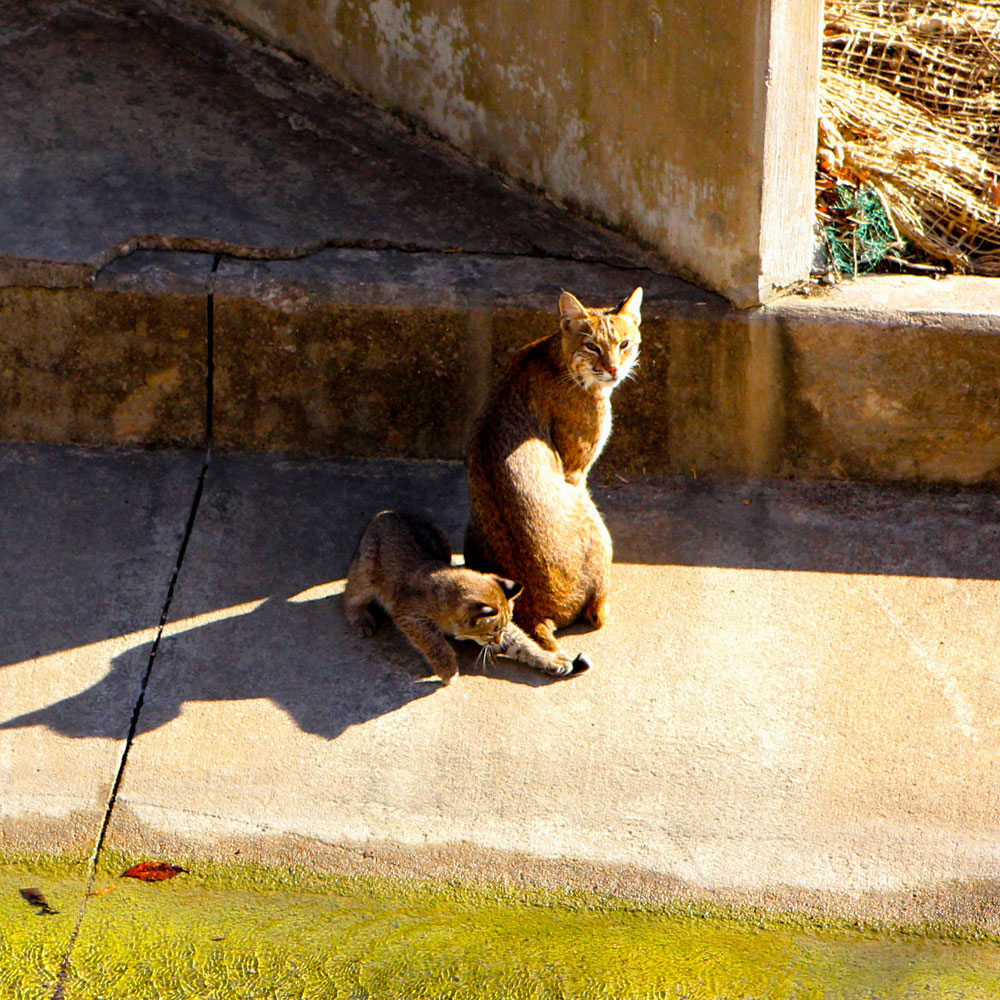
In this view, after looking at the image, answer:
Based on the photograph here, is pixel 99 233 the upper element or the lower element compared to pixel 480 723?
upper

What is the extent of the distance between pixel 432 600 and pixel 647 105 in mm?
2216

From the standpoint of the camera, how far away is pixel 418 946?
388cm

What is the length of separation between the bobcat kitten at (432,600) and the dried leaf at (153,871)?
114 cm

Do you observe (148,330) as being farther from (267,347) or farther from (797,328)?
(797,328)

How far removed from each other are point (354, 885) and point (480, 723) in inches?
30.4

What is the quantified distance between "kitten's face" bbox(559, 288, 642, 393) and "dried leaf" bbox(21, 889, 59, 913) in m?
2.55

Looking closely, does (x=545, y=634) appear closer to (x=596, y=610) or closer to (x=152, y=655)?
(x=596, y=610)

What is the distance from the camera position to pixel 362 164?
627 centimetres

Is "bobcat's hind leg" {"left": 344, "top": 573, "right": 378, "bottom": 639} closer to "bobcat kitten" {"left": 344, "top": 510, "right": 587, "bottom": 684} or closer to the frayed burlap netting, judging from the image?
"bobcat kitten" {"left": 344, "top": 510, "right": 587, "bottom": 684}

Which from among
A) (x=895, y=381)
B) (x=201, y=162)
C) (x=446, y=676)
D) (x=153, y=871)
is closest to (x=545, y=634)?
(x=446, y=676)

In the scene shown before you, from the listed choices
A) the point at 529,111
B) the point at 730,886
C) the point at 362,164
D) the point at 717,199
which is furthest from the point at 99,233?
the point at 730,886

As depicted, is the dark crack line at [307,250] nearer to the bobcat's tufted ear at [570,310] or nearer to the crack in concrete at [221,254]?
the crack in concrete at [221,254]

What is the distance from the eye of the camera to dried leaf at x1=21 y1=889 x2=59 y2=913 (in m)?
3.96

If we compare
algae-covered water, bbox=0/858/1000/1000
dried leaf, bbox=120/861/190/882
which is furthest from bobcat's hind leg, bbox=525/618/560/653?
dried leaf, bbox=120/861/190/882
